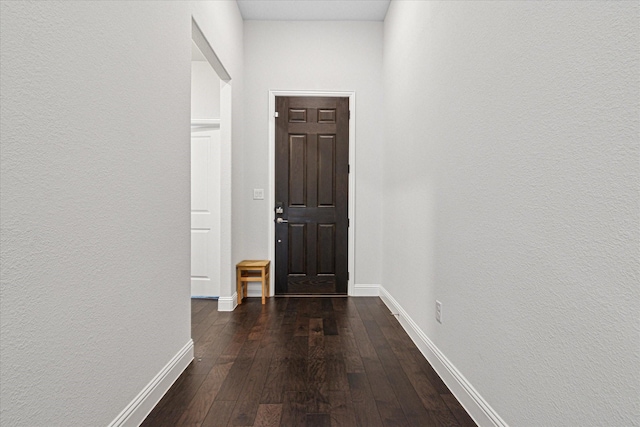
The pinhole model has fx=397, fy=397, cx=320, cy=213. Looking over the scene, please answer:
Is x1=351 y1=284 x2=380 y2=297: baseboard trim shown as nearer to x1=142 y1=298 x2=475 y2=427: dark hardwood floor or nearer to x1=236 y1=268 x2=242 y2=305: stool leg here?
x1=142 y1=298 x2=475 y2=427: dark hardwood floor

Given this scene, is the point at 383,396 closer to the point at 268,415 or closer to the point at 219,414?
the point at 268,415

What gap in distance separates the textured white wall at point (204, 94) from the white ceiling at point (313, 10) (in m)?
0.73

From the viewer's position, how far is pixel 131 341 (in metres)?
1.70

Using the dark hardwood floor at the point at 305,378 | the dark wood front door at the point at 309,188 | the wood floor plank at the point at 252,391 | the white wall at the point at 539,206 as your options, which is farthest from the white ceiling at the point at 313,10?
the wood floor plank at the point at 252,391

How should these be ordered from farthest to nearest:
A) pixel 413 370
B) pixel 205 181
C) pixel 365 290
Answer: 1. pixel 365 290
2. pixel 205 181
3. pixel 413 370

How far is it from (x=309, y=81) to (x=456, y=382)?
3.41 m

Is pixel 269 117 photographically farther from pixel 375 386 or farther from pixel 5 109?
pixel 5 109

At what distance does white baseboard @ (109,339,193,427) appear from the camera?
165 centimetres

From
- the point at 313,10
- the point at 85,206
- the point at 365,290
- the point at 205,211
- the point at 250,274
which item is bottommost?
the point at 365,290

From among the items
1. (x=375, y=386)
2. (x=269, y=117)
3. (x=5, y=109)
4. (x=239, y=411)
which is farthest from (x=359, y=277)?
(x=5, y=109)

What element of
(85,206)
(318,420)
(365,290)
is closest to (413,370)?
(318,420)

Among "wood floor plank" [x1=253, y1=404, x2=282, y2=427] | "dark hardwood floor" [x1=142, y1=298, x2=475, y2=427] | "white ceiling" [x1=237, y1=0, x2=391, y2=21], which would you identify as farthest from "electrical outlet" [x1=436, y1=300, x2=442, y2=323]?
"white ceiling" [x1=237, y1=0, x2=391, y2=21]

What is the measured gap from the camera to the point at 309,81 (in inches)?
173

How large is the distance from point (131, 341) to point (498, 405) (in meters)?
1.54
